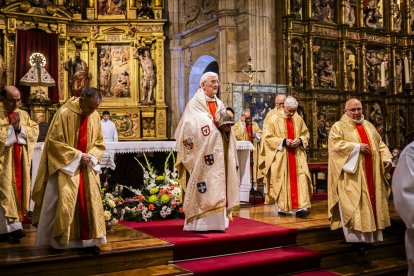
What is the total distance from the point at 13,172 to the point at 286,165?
396 centimetres

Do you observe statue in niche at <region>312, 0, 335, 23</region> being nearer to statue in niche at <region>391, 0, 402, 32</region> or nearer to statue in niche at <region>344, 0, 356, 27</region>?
statue in niche at <region>344, 0, 356, 27</region>

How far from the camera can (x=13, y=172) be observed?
571 cm

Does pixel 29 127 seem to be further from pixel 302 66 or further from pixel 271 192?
pixel 302 66

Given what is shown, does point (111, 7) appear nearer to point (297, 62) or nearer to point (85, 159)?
point (297, 62)

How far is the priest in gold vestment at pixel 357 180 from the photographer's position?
5.92 meters

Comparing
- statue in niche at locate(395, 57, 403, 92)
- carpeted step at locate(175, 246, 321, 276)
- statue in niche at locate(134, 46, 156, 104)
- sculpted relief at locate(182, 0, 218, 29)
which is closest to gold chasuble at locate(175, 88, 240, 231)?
carpeted step at locate(175, 246, 321, 276)

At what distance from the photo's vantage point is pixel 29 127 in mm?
6395

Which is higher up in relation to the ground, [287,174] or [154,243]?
[287,174]

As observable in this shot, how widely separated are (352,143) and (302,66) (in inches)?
282

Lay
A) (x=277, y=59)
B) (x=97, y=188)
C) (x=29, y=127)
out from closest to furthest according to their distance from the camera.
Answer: (x=97, y=188), (x=29, y=127), (x=277, y=59)

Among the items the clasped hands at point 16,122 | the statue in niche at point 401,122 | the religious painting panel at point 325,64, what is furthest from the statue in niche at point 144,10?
the clasped hands at point 16,122

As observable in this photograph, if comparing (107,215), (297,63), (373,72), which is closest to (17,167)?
(107,215)

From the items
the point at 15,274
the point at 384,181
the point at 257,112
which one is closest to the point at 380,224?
the point at 384,181

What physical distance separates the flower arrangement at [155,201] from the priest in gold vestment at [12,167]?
5.20 feet
